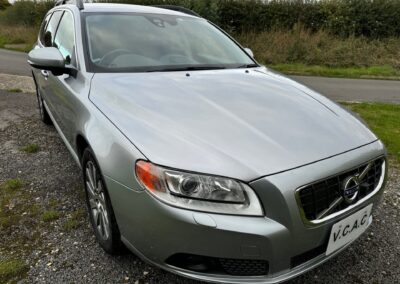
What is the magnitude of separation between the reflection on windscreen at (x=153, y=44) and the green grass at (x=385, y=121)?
91.4 inches

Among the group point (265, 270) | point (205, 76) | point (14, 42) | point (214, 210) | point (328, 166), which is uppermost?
point (205, 76)

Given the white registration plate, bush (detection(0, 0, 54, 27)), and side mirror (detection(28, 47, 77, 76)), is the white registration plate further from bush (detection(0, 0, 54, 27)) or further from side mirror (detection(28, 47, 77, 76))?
bush (detection(0, 0, 54, 27))

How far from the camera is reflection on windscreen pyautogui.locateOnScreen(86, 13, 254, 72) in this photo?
2990mm

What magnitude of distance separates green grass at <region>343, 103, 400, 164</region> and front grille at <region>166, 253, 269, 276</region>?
3019 millimetres

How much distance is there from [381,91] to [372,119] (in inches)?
140

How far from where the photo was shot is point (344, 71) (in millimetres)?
11773

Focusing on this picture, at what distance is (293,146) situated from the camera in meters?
1.99

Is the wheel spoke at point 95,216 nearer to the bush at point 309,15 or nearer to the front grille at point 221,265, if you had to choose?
the front grille at point 221,265

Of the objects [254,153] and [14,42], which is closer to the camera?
[254,153]

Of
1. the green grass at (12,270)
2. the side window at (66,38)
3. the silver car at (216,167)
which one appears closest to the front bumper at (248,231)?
the silver car at (216,167)

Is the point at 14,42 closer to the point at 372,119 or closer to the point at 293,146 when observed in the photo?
the point at 372,119

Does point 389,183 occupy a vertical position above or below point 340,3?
below

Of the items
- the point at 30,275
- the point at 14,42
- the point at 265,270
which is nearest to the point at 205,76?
the point at 265,270

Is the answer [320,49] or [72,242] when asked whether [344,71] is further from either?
[72,242]
